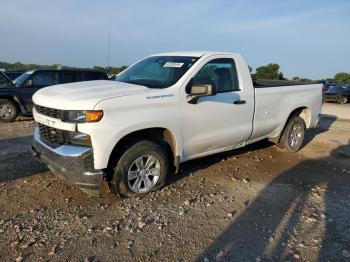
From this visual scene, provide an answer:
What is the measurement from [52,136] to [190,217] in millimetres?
1933

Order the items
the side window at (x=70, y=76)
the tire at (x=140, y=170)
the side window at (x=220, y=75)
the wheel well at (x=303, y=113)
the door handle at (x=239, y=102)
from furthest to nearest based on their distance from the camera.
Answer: the side window at (x=70, y=76) < the wheel well at (x=303, y=113) < the door handle at (x=239, y=102) < the side window at (x=220, y=75) < the tire at (x=140, y=170)

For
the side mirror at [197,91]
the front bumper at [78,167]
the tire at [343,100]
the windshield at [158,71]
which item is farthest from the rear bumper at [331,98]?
the front bumper at [78,167]

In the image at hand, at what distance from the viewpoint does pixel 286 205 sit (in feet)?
15.4

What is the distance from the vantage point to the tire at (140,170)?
445 cm

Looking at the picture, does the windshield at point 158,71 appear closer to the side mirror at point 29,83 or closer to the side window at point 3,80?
the side mirror at point 29,83

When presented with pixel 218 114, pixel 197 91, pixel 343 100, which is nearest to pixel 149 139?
pixel 197 91

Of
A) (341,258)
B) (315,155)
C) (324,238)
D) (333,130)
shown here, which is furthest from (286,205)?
(333,130)

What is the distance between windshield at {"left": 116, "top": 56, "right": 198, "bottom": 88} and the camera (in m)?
5.04

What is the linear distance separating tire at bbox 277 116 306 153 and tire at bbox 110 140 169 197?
3.25 m

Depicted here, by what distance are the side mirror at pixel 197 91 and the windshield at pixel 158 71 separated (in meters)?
0.24

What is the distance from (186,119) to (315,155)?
12.5ft

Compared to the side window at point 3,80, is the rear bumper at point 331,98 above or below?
below

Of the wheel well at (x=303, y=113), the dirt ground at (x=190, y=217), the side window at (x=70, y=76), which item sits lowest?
the dirt ground at (x=190, y=217)

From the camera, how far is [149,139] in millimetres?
4828
